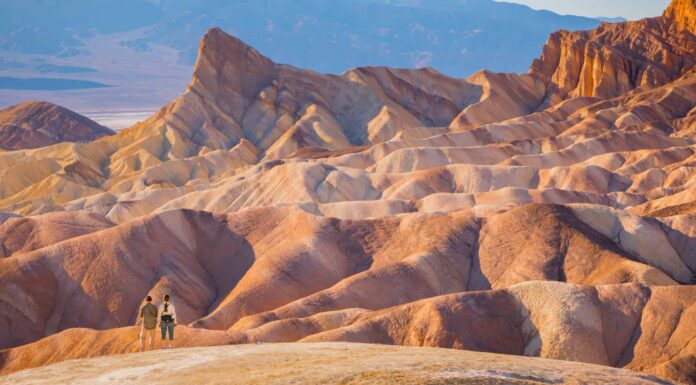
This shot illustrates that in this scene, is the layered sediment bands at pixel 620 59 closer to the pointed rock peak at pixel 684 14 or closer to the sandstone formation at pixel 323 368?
the pointed rock peak at pixel 684 14

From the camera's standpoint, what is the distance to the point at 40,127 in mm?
165875

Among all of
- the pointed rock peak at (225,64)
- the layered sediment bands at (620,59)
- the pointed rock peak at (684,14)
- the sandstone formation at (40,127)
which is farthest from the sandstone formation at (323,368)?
the sandstone formation at (40,127)

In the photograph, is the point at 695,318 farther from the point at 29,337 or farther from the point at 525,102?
the point at 525,102

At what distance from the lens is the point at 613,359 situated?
4425 cm

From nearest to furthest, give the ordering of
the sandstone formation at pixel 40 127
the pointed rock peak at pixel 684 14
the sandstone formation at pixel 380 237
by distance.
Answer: the sandstone formation at pixel 380 237 < the pointed rock peak at pixel 684 14 < the sandstone formation at pixel 40 127

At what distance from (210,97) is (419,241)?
78360 mm

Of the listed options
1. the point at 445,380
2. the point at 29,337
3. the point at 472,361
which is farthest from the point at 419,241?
the point at 445,380

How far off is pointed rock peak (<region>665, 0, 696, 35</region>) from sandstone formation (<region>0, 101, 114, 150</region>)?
9166cm

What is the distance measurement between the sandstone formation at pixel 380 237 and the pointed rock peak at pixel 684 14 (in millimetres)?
18222

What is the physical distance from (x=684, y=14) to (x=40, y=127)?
9841 cm

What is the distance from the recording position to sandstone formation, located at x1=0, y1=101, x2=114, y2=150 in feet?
523

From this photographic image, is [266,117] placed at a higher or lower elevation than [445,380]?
higher

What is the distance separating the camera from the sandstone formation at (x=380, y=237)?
146ft

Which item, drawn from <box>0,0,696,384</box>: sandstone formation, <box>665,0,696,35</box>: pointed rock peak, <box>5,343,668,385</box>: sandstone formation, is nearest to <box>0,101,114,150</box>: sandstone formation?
<box>0,0,696,384</box>: sandstone formation
